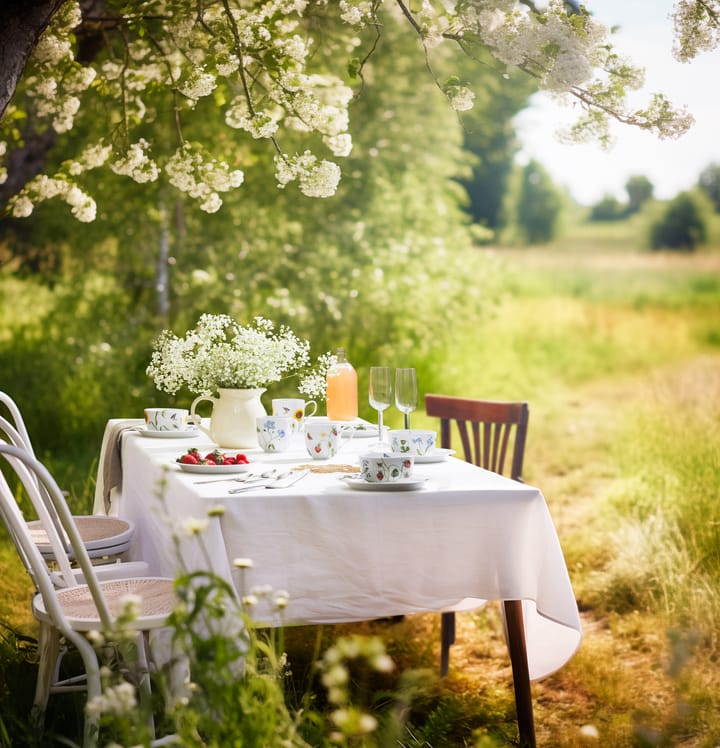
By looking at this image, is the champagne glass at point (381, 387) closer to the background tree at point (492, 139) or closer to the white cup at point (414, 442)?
the white cup at point (414, 442)

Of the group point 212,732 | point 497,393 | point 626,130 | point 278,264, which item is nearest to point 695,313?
point 497,393

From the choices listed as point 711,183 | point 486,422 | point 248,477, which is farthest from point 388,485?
A: point 711,183

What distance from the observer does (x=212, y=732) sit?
1547 mm

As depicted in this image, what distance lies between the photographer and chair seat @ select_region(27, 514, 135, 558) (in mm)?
3027

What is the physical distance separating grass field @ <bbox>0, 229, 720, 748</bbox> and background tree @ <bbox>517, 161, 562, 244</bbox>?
1460 centimetres

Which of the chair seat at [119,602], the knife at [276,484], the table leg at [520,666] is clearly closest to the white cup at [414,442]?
the knife at [276,484]

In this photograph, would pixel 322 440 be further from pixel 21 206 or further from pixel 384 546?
pixel 21 206

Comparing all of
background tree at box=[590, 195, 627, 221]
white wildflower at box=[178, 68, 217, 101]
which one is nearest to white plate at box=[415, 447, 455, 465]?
white wildflower at box=[178, 68, 217, 101]

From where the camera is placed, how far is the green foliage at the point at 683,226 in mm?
20938

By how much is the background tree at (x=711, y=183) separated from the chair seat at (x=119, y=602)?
66.2ft

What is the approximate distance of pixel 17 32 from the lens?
280 centimetres

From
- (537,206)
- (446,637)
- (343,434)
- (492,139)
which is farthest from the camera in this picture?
(537,206)

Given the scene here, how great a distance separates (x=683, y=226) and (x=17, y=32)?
2007 centimetres

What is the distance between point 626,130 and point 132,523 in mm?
2033
